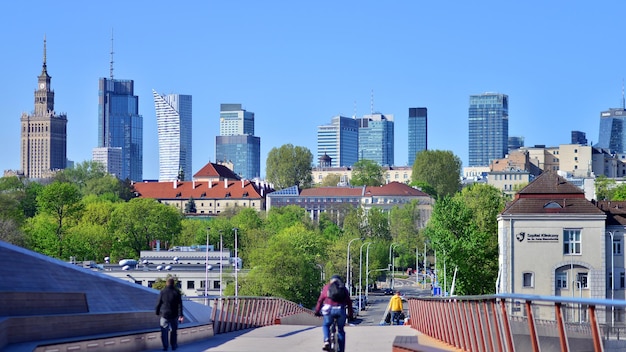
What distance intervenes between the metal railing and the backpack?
1948 mm

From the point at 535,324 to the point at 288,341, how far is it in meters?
15.8

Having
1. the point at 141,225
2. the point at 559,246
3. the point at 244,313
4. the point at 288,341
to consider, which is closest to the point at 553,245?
the point at 559,246

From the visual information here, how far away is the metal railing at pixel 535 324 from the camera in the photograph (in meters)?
13.9

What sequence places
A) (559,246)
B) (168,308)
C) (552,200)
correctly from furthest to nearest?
(552,200) < (559,246) < (168,308)

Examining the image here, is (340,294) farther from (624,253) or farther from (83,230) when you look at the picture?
(83,230)

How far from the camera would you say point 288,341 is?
3158 cm

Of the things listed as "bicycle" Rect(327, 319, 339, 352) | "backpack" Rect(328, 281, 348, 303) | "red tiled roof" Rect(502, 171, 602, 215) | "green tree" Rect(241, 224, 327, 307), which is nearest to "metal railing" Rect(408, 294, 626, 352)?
"backpack" Rect(328, 281, 348, 303)

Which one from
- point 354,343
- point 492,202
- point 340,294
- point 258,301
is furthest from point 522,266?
point 340,294

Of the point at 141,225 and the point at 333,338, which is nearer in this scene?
the point at 333,338

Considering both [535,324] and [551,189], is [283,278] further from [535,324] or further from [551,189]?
[535,324]

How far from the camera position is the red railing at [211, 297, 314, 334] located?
36375mm

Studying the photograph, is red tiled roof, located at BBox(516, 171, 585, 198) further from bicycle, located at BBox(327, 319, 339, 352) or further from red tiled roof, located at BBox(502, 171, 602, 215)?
bicycle, located at BBox(327, 319, 339, 352)

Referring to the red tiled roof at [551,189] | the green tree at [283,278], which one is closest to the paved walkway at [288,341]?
the red tiled roof at [551,189]

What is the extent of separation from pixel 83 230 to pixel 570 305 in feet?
483
